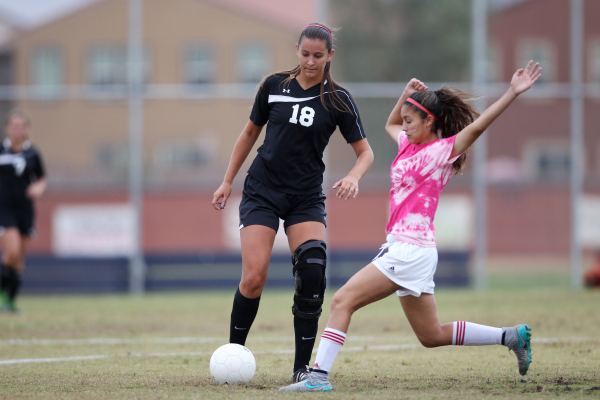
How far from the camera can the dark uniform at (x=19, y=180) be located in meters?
9.38

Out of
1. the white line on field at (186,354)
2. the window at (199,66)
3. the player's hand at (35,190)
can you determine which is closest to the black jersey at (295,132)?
the white line on field at (186,354)

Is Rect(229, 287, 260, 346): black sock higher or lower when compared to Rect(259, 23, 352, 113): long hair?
lower

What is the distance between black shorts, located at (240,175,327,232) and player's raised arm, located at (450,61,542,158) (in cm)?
97

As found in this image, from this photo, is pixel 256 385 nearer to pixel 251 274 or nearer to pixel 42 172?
pixel 251 274

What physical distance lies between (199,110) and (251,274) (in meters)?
10.3

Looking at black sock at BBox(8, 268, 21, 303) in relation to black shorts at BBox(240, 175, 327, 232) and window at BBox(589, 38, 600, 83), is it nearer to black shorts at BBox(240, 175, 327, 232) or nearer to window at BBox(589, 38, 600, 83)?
black shorts at BBox(240, 175, 327, 232)

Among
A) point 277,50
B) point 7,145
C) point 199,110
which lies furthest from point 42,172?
point 277,50

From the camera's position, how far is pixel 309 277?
4340mm

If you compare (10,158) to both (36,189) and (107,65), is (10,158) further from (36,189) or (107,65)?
(107,65)

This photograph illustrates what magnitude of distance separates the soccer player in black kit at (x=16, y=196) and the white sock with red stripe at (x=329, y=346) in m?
6.32

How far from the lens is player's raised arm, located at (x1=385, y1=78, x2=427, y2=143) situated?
452 cm

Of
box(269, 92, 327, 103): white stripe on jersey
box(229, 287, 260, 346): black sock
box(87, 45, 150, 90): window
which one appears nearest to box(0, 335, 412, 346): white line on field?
box(229, 287, 260, 346): black sock

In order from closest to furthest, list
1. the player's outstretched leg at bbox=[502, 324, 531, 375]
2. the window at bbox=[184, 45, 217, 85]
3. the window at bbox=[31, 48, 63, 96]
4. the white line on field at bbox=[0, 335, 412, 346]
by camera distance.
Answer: the player's outstretched leg at bbox=[502, 324, 531, 375] < the white line on field at bbox=[0, 335, 412, 346] < the window at bbox=[31, 48, 63, 96] < the window at bbox=[184, 45, 217, 85]

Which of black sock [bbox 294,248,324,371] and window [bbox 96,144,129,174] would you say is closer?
black sock [bbox 294,248,324,371]
